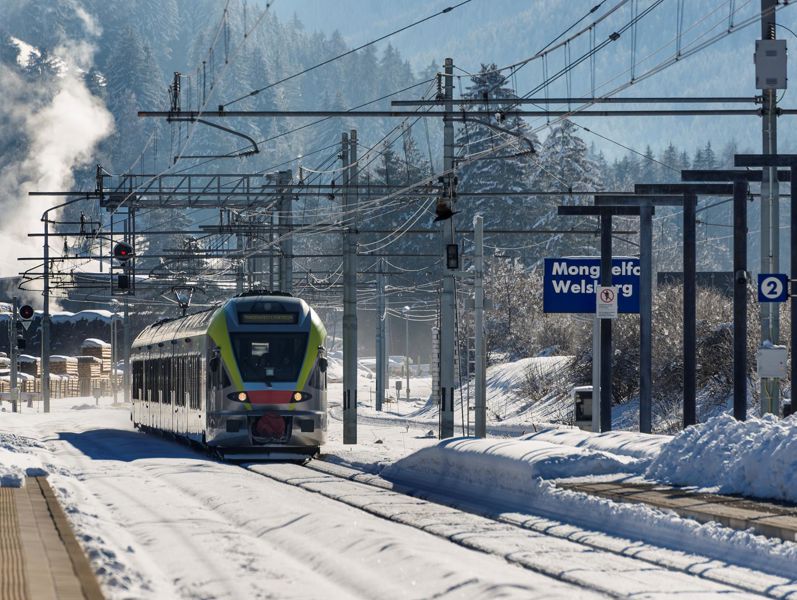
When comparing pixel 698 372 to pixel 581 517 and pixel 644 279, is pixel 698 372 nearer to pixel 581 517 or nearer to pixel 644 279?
pixel 644 279

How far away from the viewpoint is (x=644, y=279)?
33.2 meters

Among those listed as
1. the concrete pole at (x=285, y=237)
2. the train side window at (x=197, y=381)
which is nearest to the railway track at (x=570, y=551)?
the train side window at (x=197, y=381)

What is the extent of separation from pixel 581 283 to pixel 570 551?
23.8 m

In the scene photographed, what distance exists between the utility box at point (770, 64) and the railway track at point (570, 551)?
9.02 metres

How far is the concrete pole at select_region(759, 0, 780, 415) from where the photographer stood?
81.4 feet

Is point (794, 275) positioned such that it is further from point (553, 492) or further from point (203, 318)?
point (203, 318)

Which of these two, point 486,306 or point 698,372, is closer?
point 486,306

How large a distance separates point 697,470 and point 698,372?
27909 millimetres

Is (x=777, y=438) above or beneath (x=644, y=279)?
beneath

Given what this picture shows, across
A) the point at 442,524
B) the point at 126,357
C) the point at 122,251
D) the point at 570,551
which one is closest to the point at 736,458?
the point at 442,524

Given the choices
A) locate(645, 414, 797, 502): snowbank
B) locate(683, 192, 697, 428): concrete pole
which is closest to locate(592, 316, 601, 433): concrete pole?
locate(683, 192, 697, 428): concrete pole

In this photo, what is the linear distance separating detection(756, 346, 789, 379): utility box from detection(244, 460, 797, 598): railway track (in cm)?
641

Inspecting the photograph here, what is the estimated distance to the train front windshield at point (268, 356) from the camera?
30375 millimetres

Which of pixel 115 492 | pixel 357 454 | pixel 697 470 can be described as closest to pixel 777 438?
pixel 697 470
